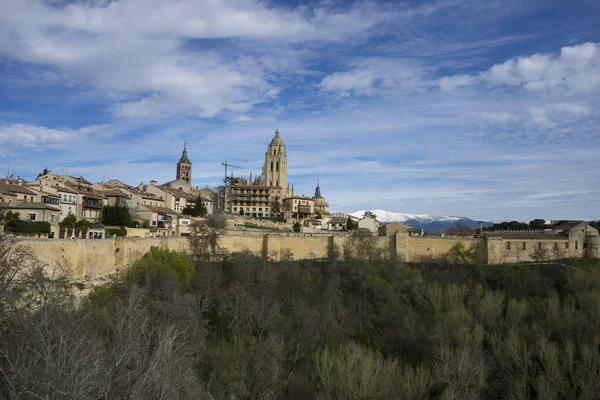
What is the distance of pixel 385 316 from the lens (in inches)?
1357

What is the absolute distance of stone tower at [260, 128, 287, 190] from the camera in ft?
282

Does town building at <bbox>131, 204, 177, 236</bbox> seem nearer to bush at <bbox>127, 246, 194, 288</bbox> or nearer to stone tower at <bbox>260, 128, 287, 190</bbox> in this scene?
bush at <bbox>127, 246, 194, 288</bbox>

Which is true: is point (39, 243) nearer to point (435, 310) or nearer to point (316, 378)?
point (316, 378)

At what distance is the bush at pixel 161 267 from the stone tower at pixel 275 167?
5008 cm

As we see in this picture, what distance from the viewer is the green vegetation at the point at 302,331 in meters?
12.6

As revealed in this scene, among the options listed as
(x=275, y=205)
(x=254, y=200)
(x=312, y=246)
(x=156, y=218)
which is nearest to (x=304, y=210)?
(x=275, y=205)

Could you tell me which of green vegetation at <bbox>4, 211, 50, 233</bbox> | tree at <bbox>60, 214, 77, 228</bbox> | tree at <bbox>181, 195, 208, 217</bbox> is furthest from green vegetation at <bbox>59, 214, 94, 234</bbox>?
tree at <bbox>181, 195, 208, 217</bbox>

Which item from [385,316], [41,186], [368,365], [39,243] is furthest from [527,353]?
[41,186]

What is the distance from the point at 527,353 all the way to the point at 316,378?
31.9 ft

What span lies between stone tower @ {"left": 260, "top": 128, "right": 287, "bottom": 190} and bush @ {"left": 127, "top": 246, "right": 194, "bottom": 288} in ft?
164

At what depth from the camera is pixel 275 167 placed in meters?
86.4

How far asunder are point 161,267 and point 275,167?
182 ft

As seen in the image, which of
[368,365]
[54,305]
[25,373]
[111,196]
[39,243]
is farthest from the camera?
[111,196]

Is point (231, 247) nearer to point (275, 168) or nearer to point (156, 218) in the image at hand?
point (156, 218)
